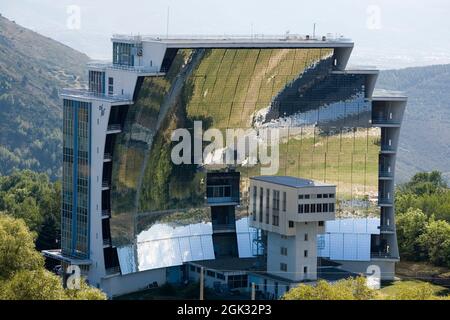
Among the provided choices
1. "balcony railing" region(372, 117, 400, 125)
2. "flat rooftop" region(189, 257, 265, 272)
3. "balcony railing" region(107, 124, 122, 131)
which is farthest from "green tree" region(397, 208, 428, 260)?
"balcony railing" region(107, 124, 122, 131)

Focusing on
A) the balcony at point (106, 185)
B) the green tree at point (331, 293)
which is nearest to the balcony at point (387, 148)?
the balcony at point (106, 185)

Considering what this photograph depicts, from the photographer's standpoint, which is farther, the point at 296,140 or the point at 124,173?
the point at 296,140

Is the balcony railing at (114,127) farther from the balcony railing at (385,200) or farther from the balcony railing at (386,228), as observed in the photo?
the balcony railing at (386,228)

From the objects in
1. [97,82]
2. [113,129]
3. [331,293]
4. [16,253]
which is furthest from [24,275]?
[97,82]

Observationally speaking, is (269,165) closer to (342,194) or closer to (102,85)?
(342,194)

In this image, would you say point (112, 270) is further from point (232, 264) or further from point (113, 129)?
point (113, 129)

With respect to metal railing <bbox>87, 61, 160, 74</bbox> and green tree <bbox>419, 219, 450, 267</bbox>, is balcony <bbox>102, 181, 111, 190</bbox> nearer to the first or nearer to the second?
metal railing <bbox>87, 61, 160, 74</bbox>
